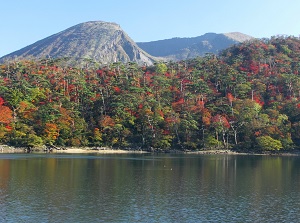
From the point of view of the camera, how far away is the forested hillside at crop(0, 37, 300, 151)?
88938 millimetres

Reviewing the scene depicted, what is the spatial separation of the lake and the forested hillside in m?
37.9

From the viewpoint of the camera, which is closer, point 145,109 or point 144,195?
point 144,195

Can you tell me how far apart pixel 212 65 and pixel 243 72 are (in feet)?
48.8

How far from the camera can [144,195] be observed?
111ft

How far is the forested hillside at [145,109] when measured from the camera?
8894 cm

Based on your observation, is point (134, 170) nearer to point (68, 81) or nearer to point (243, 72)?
point (68, 81)

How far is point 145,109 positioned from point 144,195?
2482 inches

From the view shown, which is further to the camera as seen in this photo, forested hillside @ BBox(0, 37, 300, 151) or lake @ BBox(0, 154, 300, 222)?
forested hillside @ BBox(0, 37, 300, 151)

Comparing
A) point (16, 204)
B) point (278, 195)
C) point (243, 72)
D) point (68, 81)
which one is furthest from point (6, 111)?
point (243, 72)

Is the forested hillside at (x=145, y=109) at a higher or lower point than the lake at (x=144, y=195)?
higher

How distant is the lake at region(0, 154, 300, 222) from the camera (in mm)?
26484

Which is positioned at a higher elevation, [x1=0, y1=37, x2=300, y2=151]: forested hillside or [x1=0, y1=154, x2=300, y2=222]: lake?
[x1=0, y1=37, x2=300, y2=151]: forested hillside

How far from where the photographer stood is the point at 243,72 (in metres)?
124

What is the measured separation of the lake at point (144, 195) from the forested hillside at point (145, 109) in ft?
124
